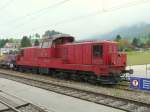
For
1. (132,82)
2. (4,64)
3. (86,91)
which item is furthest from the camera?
(4,64)

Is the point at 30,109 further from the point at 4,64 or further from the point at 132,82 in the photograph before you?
the point at 4,64

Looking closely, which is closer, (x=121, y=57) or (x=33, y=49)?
(x=121, y=57)

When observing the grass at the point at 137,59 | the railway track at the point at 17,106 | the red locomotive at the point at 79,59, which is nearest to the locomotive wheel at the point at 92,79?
the red locomotive at the point at 79,59

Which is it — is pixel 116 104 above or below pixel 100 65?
below

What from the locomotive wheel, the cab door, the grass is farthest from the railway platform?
the grass

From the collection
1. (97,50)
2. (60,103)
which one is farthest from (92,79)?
(60,103)

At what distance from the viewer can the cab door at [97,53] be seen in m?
19.1

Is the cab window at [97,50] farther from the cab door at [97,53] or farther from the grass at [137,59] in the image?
the grass at [137,59]

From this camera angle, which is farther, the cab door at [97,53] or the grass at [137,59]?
the grass at [137,59]

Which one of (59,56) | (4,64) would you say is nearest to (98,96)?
(59,56)

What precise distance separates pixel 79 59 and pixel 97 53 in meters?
2.20

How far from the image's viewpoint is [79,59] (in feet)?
69.8

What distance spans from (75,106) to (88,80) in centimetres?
818

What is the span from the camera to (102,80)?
60.5 ft
